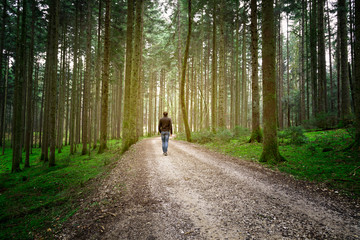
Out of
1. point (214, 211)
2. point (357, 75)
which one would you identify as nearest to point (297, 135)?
point (357, 75)

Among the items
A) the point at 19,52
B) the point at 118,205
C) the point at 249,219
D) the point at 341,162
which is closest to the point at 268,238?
the point at 249,219

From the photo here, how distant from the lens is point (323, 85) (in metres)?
16.0

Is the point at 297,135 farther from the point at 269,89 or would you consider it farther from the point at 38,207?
the point at 38,207

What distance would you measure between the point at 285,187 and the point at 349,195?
4.00ft

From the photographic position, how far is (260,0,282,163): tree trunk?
6742 mm

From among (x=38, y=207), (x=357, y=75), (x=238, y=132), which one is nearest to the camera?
(x=38, y=207)

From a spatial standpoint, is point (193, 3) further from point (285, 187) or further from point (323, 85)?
point (285, 187)

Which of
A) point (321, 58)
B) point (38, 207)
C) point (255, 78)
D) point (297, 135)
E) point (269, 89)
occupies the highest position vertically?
point (321, 58)

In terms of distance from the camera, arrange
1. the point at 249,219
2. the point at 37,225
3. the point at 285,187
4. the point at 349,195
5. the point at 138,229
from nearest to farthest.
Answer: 1. the point at 138,229
2. the point at 249,219
3. the point at 37,225
4. the point at 349,195
5. the point at 285,187

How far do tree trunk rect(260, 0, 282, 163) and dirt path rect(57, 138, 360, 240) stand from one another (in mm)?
1945

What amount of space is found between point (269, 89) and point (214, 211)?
5.71 m

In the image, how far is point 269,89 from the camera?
268 inches

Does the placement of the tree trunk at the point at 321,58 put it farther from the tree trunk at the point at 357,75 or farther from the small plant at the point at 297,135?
the tree trunk at the point at 357,75

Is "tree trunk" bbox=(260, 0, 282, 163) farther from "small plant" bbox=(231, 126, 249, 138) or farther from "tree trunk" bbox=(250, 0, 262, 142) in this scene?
"small plant" bbox=(231, 126, 249, 138)
